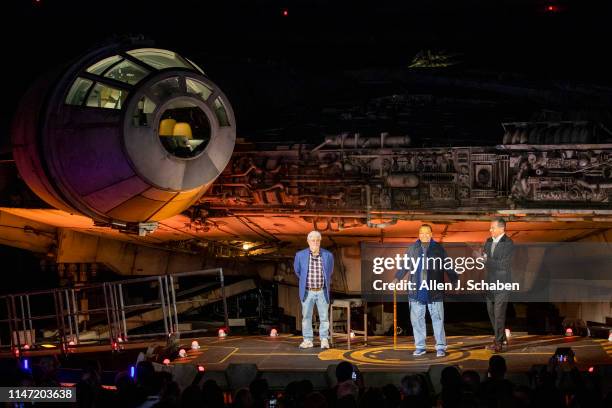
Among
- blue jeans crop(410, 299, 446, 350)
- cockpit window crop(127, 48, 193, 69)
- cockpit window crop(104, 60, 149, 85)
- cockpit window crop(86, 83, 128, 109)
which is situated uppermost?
cockpit window crop(127, 48, 193, 69)

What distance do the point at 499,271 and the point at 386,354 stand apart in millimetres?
2508

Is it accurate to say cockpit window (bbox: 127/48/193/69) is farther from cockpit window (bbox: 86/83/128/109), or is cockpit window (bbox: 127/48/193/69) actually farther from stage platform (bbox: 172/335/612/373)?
stage platform (bbox: 172/335/612/373)

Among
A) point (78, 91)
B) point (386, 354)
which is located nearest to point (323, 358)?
point (386, 354)

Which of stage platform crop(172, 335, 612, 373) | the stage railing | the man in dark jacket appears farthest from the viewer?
the stage railing

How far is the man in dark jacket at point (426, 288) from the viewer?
1548 centimetres

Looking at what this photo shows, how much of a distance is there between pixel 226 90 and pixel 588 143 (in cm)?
921

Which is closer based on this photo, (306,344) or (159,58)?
(306,344)

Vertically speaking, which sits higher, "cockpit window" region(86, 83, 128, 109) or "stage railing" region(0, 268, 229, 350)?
"cockpit window" region(86, 83, 128, 109)

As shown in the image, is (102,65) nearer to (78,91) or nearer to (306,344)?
(78,91)

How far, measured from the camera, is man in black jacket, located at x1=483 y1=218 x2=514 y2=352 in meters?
15.6

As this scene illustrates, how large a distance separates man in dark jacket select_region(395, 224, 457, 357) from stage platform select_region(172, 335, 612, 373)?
0.37 meters

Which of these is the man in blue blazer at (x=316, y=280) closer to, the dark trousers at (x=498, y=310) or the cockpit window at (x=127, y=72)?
the dark trousers at (x=498, y=310)

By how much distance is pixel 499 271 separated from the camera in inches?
617

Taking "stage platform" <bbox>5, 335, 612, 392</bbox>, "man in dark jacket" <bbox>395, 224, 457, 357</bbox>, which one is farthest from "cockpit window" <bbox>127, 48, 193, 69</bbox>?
"man in dark jacket" <bbox>395, 224, 457, 357</bbox>
